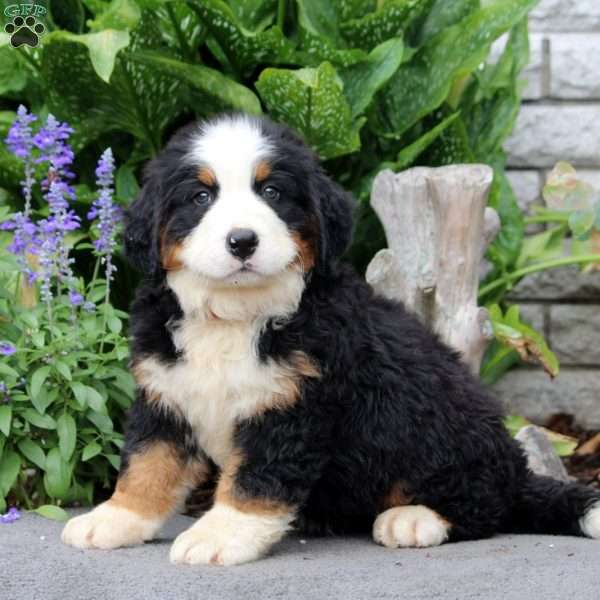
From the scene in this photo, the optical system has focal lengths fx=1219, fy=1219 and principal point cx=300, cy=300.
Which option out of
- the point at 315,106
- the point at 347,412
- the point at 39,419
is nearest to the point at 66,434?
the point at 39,419

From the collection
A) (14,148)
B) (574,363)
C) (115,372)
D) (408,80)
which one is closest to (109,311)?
(115,372)

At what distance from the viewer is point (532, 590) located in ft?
12.2

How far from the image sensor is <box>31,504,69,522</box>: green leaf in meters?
4.60

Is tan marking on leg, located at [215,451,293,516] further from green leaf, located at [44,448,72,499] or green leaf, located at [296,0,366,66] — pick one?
green leaf, located at [296,0,366,66]

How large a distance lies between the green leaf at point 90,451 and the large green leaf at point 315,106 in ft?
6.23

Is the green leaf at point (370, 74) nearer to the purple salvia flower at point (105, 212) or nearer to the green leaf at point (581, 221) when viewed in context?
the green leaf at point (581, 221)

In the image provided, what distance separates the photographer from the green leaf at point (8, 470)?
4.64 m

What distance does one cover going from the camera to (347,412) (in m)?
4.24

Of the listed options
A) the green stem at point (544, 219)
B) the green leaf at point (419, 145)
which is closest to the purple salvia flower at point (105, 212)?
the green leaf at point (419, 145)

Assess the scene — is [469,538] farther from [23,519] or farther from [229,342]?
[23,519]

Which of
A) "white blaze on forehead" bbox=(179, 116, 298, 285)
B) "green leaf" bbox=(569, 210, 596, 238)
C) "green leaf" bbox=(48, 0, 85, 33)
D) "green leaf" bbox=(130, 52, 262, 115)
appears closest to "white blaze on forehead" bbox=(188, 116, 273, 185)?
"white blaze on forehead" bbox=(179, 116, 298, 285)

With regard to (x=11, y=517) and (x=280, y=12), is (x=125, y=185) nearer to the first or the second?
(x=280, y=12)

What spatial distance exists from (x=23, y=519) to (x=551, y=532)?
6.61 ft

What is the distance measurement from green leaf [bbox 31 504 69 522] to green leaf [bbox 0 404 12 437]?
33 cm
